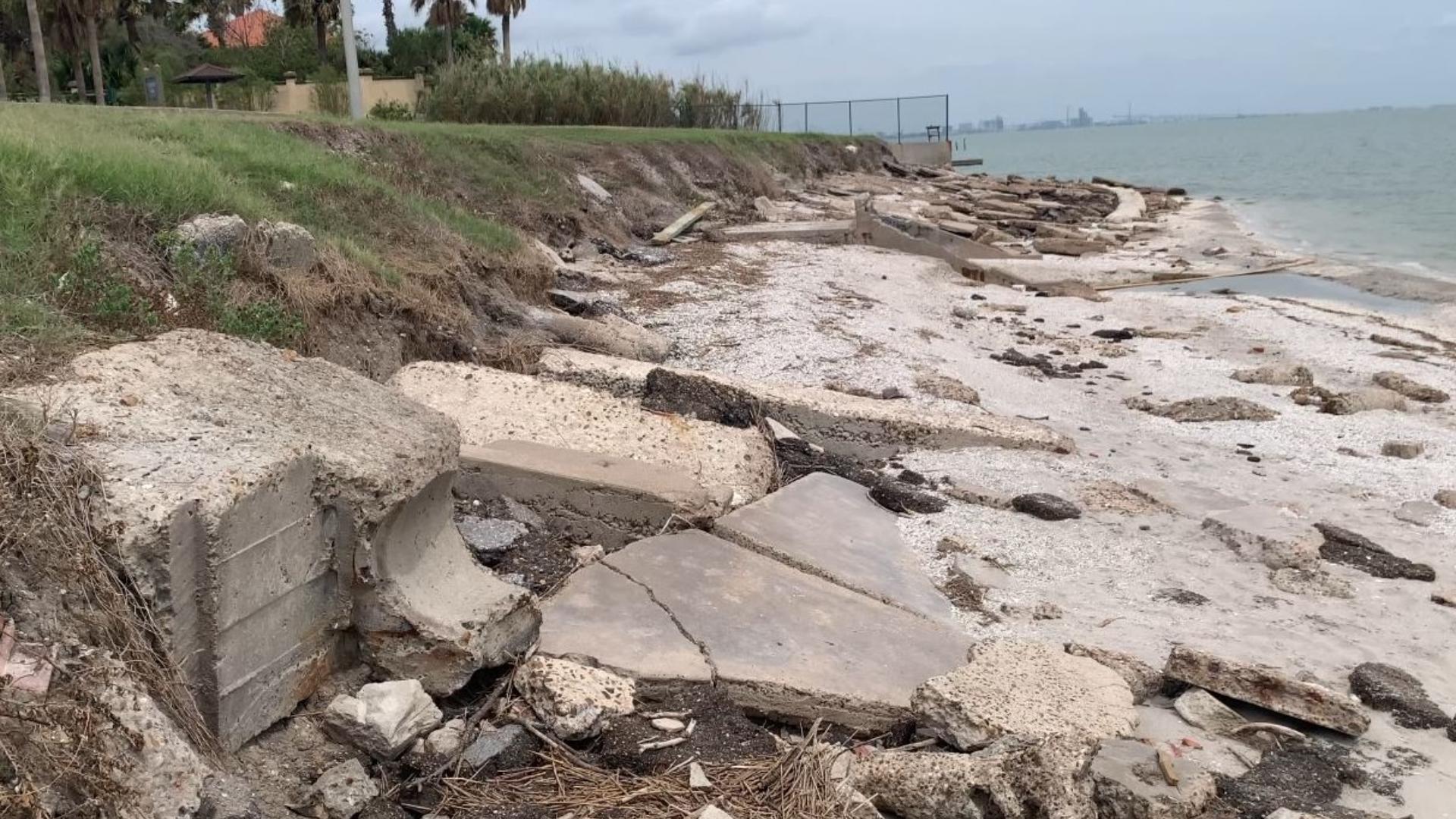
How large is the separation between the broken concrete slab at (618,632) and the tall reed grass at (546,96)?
68.0 ft

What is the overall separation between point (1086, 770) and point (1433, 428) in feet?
22.9

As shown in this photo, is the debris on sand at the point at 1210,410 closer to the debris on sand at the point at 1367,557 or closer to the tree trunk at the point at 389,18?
the debris on sand at the point at 1367,557

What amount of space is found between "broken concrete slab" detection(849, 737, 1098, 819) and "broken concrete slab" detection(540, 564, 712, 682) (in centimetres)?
72

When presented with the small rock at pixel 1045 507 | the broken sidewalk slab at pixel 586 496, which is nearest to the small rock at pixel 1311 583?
the small rock at pixel 1045 507

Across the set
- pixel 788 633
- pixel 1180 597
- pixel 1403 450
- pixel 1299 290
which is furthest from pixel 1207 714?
pixel 1299 290

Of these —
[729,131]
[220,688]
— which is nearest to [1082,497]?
[220,688]

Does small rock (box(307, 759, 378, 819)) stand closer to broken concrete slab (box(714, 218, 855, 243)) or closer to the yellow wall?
broken concrete slab (box(714, 218, 855, 243))

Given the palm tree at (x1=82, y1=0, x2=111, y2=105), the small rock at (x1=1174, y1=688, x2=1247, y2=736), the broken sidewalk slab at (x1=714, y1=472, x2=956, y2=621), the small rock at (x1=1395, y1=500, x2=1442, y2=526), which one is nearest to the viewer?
the small rock at (x1=1174, y1=688, x2=1247, y2=736)

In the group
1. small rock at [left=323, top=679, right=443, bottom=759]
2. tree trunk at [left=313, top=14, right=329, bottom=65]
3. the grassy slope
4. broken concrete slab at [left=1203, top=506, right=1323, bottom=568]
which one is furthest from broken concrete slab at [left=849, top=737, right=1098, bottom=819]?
tree trunk at [left=313, top=14, right=329, bottom=65]

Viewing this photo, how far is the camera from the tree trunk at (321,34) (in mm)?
40875

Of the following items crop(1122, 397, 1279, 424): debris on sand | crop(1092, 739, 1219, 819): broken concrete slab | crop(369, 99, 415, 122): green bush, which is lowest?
crop(1122, 397, 1279, 424): debris on sand

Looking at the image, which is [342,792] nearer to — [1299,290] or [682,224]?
[682,224]

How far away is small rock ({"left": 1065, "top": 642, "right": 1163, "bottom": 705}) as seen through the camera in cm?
390

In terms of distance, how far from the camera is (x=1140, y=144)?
12031 centimetres
